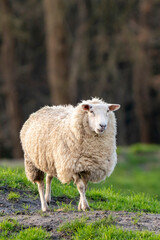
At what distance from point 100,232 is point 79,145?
1.51m

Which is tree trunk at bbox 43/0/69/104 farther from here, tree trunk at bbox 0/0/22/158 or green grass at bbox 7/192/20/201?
green grass at bbox 7/192/20/201

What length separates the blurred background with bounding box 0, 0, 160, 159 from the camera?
27.2 metres

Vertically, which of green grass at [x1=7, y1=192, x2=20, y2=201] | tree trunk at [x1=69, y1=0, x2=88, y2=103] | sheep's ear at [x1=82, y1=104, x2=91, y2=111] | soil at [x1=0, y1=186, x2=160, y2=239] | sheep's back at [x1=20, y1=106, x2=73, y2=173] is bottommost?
soil at [x1=0, y1=186, x2=160, y2=239]

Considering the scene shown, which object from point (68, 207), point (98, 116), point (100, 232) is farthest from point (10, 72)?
point (100, 232)

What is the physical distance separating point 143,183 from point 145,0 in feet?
39.6

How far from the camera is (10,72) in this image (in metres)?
27.0

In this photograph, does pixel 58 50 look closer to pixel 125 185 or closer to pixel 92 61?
pixel 125 185

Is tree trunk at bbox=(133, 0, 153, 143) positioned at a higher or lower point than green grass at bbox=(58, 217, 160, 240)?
higher

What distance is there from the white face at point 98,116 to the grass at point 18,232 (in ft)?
5.11

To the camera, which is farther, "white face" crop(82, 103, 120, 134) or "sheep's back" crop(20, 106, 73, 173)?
"sheep's back" crop(20, 106, 73, 173)

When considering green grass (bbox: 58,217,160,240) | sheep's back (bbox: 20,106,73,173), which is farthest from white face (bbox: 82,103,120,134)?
green grass (bbox: 58,217,160,240)

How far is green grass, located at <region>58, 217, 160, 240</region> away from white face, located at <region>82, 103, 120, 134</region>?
47.9 inches

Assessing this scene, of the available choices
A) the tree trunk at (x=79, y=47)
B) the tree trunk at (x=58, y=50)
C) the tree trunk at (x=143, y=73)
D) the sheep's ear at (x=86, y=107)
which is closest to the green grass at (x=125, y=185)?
the sheep's ear at (x=86, y=107)

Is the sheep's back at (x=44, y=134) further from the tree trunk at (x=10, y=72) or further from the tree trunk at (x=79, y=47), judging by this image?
the tree trunk at (x=79, y=47)
